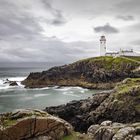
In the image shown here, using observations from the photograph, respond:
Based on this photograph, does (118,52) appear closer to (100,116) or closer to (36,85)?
(36,85)

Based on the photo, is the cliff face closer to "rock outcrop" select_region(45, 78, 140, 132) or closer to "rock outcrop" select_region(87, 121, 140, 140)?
"rock outcrop" select_region(45, 78, 140, 132)

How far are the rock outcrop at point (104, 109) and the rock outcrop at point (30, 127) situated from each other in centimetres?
2078

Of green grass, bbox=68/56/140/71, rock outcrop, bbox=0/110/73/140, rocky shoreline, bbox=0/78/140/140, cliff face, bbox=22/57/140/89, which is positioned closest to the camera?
rock outcrop, bbox=0/110/73/140

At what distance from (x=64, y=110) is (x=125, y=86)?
14499 mm

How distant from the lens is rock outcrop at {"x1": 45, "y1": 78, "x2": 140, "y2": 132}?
47969 mm

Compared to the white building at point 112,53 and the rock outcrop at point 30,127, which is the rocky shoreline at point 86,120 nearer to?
the rock outcrop at point 30,127

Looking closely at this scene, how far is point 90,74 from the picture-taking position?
120250 mm

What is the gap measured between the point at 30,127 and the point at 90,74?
95791 mm

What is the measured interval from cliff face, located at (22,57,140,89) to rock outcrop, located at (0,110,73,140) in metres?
79.9

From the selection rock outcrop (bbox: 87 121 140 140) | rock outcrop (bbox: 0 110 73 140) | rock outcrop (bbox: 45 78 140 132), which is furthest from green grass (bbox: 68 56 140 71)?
rock outcrop (bbox: 0 110 73 140)

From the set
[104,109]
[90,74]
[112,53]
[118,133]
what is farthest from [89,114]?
[112,53]

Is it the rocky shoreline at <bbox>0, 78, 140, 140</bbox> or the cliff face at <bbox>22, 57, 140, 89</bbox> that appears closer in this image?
the rocky shoreline at <bbox>0, 78, 140, 140</bbox>

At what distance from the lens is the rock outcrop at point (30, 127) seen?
2461 centimetres

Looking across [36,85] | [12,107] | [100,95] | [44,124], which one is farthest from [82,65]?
[44,124]
